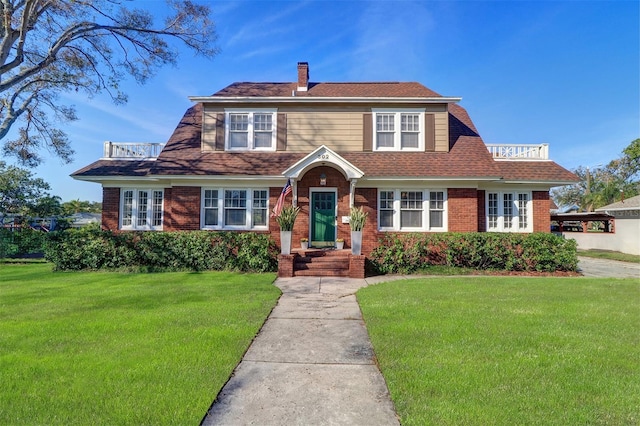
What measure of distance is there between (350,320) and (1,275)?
38.9 ft

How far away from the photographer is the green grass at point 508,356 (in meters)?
Answer: 2.96

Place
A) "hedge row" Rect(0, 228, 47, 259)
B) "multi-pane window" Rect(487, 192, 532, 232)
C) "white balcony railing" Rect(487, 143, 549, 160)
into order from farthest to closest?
"hedge row" Rect(0, 228, 47, 259) → "white balcony railing" Rect(487, 143, 549, 160) → "multi-pane window" Rect(487, 192, 532, 232)

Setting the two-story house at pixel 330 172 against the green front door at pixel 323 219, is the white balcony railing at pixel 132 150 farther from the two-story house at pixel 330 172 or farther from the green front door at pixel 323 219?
the green front door at pixel 323 219

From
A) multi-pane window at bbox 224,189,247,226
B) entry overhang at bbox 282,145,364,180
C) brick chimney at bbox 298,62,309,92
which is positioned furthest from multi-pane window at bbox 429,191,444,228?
brick chimney at bbox 298,62,309,92

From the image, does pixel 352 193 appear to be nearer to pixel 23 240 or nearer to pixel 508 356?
pixel 508 356

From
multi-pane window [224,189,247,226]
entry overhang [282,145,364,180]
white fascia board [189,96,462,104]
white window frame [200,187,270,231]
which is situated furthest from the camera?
white fascia board [189,96,462,104]

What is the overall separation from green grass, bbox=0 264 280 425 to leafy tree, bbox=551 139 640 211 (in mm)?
36008

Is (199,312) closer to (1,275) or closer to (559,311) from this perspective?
(559,311)

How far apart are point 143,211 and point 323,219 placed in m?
7.94

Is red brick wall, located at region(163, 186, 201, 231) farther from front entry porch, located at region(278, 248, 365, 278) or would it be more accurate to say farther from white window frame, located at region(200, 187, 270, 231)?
front entry porch, located at region(278, 248, 365, 278)

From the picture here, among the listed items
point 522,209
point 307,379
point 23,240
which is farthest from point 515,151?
point 23,240

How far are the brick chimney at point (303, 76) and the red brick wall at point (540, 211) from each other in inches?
442

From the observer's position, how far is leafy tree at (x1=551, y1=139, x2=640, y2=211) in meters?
35.1


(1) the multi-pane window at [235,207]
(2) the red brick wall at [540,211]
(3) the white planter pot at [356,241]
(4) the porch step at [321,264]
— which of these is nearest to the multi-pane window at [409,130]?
(3) the white planter pot at [356,241]
